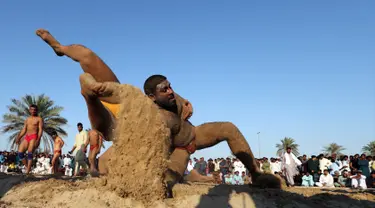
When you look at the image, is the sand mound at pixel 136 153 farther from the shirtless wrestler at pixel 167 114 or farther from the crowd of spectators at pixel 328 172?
the crowd of spectators at pixel 328 172

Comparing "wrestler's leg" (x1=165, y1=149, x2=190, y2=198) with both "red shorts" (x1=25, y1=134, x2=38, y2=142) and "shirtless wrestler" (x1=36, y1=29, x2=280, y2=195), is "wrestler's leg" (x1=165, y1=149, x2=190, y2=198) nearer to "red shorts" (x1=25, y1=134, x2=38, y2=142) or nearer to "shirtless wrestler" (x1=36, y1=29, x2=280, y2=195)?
"shirtless wrestler" (x1=36, y1=29, x2=280, y2=195)

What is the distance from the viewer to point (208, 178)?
5.79 metres

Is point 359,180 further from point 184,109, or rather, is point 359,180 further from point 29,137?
point 29,137

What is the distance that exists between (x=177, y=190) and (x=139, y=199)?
2.30 feet

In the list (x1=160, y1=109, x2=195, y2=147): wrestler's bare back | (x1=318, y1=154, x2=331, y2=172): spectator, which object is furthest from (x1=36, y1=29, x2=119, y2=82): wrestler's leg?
(x1=318, y1=154, x2=331, y2=172): spectator

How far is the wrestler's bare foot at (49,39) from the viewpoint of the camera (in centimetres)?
351

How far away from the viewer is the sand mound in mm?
2906

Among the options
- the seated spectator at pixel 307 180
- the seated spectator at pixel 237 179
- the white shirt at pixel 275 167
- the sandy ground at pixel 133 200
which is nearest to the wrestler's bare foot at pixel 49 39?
the sandy ground at pixel 133 200

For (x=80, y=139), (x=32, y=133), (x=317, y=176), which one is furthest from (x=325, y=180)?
(x=32, y=133)

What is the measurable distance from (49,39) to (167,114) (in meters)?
1.50

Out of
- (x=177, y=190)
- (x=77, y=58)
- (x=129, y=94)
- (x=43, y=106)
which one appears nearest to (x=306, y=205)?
(x=177, y=190)

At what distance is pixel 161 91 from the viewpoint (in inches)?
148

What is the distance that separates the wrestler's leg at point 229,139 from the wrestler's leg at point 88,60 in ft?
4.44

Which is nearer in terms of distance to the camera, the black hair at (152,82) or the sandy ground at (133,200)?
the sandy ground at (133,200)
